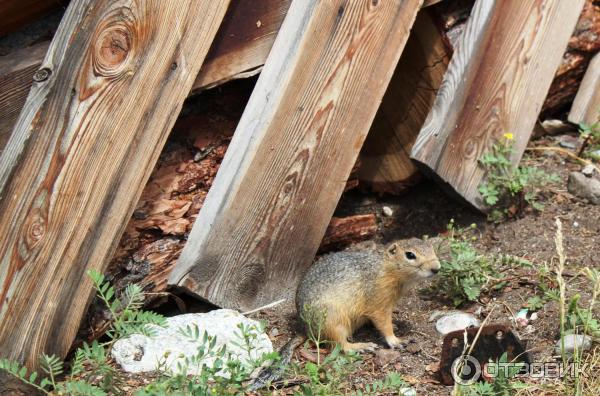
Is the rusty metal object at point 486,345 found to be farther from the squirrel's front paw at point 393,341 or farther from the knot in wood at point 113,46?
the knot in wood at point 113,46

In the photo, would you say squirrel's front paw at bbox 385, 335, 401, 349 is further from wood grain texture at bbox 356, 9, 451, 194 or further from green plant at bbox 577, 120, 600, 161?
green plant at bbox 577, 120, 600, 161

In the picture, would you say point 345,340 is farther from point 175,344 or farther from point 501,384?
point 501,384

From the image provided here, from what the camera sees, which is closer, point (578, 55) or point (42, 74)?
point (42, 74)

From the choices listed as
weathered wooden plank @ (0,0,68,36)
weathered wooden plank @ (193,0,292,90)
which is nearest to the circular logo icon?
weathered wooden plank @ (193,0,292,90)

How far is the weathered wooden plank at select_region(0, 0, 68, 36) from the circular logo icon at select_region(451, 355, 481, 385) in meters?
2.52

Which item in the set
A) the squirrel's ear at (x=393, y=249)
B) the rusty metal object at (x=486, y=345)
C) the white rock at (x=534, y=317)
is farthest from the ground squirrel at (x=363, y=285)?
the rusty metal object at (x=486, y=345)

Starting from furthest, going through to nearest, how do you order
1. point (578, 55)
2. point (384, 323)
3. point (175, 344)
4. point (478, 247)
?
point (578, 55) → point (478, 247) → point (384, 323) → point (175, 344)

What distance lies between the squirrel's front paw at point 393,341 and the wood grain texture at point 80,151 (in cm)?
146

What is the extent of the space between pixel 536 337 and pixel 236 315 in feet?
4.73

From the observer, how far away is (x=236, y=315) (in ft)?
13.9

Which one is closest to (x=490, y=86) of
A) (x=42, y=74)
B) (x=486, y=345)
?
(x=486, y=345)

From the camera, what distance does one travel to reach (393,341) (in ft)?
14.4

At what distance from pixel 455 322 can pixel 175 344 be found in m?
1.38

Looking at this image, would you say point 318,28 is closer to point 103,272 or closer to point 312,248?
point 312,248
